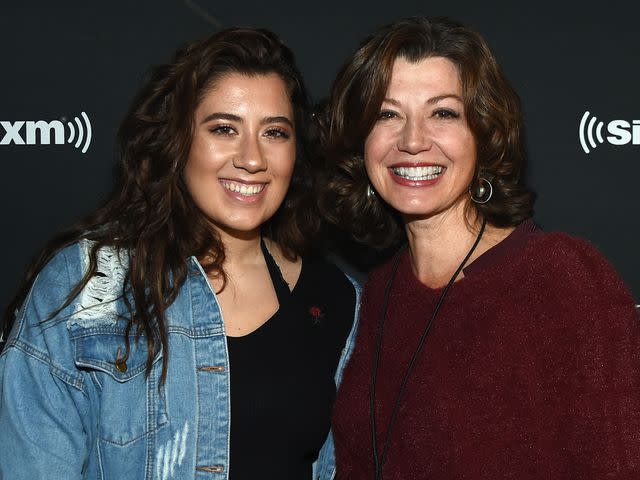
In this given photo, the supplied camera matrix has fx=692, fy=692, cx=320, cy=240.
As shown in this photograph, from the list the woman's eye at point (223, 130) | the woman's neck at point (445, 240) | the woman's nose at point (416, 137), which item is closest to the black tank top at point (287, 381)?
the woman's neck at point (445, 240)

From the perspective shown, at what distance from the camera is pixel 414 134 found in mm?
1669

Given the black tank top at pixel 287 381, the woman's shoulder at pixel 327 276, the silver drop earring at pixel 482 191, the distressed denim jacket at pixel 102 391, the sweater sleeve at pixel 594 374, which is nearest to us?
the sweater sleeve at pixel 594 374

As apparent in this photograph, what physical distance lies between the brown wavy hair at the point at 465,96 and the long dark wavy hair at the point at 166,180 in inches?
7.6

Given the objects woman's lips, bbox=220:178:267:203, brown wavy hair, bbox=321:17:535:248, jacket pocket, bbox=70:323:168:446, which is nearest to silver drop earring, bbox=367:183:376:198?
brown wavy hair, bbox=321:17:535:248

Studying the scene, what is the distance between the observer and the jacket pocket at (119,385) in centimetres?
155

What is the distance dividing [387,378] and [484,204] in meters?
0.50

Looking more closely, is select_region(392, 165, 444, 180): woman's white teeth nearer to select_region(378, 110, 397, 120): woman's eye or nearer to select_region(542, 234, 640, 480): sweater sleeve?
select_region(378, 110, 397, 120): woman's eye

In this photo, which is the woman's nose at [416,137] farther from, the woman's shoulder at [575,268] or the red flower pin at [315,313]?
the red flower pin at [315,313]

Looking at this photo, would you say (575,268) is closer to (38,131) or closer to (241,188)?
(241,188)

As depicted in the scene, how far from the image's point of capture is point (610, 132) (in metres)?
2.08

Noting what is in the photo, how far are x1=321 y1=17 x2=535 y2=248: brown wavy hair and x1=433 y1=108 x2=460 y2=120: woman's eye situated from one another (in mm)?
31

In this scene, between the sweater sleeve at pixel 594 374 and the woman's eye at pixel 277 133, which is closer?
the sweater sleeve at pixel 594 374

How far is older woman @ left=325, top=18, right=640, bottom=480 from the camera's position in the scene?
144cm

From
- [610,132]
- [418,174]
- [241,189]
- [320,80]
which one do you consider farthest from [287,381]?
[610,132]
